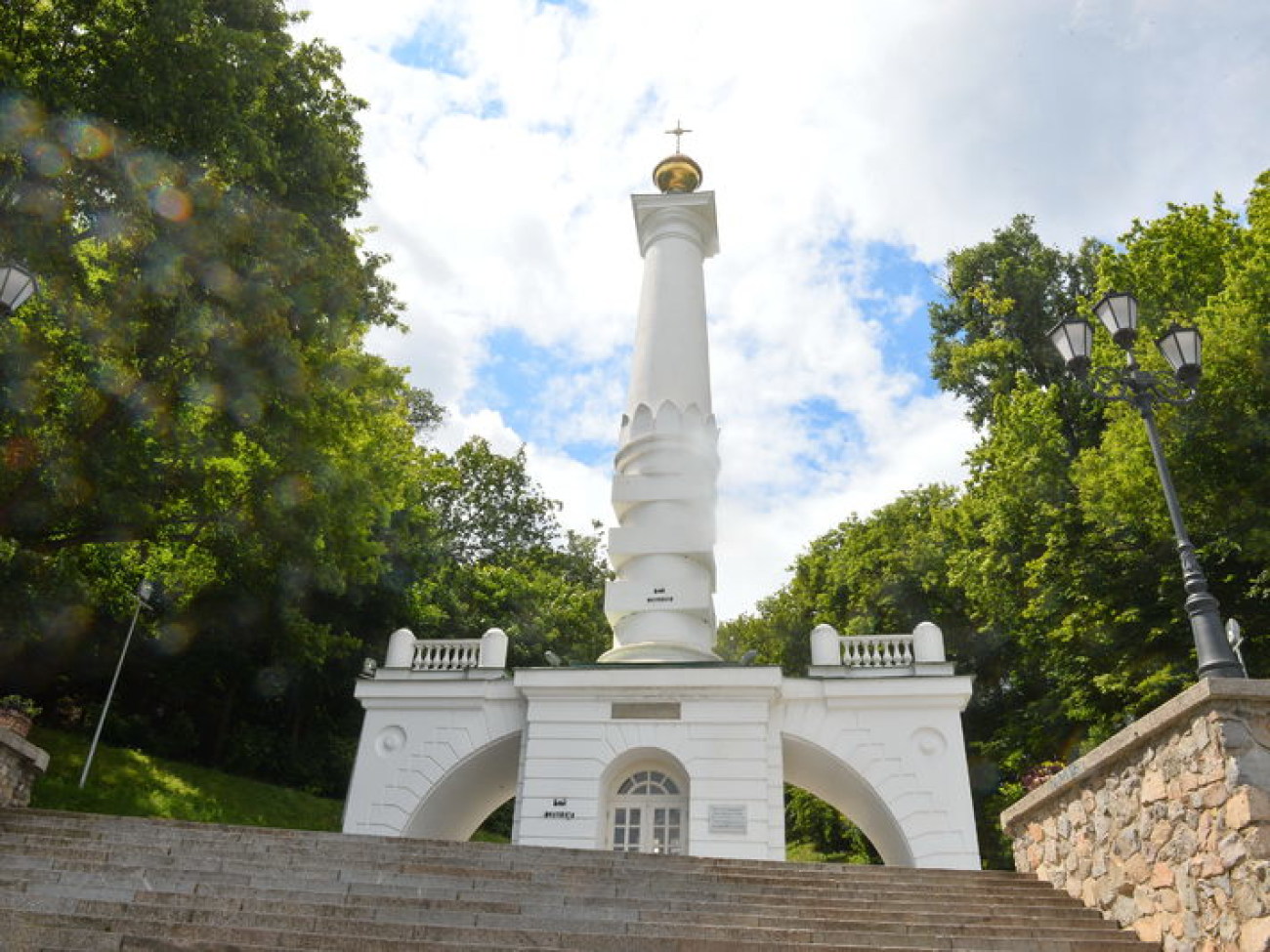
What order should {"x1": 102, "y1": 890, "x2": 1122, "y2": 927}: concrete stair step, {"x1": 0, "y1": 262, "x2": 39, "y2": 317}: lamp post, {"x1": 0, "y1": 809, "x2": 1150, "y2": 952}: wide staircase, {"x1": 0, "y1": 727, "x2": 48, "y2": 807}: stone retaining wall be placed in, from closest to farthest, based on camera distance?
{"x1": 0, "y1": 809, "x2": 1150, "y2": 952}: wide staircase
{"x1": 102, "y1": 890, "x2": 1122, "y2": 927}: concrete stair step
{"x1": 0, "y1": 262, "x2": 39, "y2": 317}: lamp post
{"x1": 0, "y1": 727, "x2": 48, "y2": 807}: stone retaining wall

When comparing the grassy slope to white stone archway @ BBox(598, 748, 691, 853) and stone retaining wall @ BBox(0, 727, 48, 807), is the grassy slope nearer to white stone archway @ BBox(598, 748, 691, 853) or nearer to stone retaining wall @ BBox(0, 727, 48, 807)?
stone retaining wall @ BBox(0, 727, 48, 807)

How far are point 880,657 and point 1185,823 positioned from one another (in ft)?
36.2

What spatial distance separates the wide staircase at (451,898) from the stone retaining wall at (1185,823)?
0.42 meters

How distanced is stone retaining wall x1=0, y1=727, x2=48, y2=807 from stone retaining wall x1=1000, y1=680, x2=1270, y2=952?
9.96 metres

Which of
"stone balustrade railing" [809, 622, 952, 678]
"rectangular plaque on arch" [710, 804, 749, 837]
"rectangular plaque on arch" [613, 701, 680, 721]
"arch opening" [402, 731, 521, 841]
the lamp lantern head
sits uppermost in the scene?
"stone balustrade railing" [809, 622, 952, 678]

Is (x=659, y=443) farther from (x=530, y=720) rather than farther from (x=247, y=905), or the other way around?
(x=247, y=905)

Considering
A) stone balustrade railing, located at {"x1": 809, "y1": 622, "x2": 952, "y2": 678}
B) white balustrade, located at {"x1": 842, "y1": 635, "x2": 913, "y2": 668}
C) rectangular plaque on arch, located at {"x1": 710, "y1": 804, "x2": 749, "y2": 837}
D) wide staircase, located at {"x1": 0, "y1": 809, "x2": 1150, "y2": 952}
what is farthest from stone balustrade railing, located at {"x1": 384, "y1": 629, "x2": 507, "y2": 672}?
wide staircase, located at {"x1": 0, "y1": 809, "x2": 1150, "y2": 952}

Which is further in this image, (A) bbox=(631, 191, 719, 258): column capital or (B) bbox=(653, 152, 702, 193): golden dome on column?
(B) bbox=(653, 152, 702, 193): golden dome on column

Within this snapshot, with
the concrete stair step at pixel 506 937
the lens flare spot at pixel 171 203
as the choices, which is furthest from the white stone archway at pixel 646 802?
the lens flare spot at pixel 171 203

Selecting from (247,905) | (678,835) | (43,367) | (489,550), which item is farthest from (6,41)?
(489,550)

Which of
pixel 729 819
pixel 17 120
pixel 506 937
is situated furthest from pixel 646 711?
pixel 17 120

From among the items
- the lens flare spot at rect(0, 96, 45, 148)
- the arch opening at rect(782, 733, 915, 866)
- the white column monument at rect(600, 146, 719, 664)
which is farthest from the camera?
the white column monument at rect(600, 146, 719, 664)

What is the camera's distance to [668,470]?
18.8 metres

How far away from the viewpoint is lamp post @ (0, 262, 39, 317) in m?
9.05
